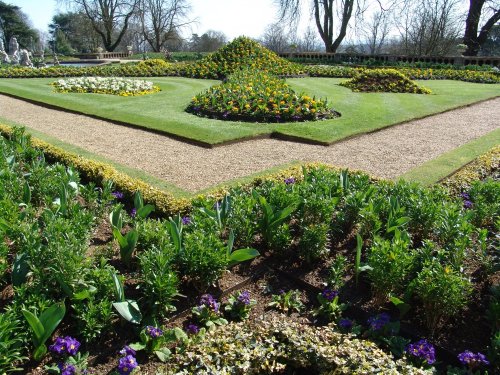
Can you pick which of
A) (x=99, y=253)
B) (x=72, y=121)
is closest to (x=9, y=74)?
(x=72, y=121)

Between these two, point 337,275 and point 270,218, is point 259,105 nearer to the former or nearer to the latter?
point 270,218

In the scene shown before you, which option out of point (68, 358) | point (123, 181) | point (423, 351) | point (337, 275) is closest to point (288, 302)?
point (337, 275)

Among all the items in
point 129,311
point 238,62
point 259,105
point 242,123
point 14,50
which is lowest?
point 129,311

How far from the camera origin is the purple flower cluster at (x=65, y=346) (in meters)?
2.48

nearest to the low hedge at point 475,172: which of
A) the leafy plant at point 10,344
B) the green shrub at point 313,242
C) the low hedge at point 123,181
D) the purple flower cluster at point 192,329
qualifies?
the green shrub at point 313,242

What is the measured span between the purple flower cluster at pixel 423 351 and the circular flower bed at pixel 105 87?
12932 mm

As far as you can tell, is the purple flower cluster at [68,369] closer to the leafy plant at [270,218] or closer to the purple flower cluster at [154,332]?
the purple flower cluster at [154,332]

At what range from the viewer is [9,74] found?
63.4 ft

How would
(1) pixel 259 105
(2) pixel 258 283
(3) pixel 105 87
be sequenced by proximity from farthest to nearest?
(3) pixel 105 87
(1) pixel 259 105
(2) pixel 258 283

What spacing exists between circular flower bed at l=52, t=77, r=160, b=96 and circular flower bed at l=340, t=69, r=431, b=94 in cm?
726

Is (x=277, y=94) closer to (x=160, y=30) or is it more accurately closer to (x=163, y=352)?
(x=163, y=352)

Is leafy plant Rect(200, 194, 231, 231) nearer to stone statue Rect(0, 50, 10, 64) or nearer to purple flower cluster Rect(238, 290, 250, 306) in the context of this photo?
purple flower cluster Rect(238, 290, 250, 306)

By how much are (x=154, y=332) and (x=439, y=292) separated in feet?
6.06

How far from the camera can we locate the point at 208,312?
3.05 m
